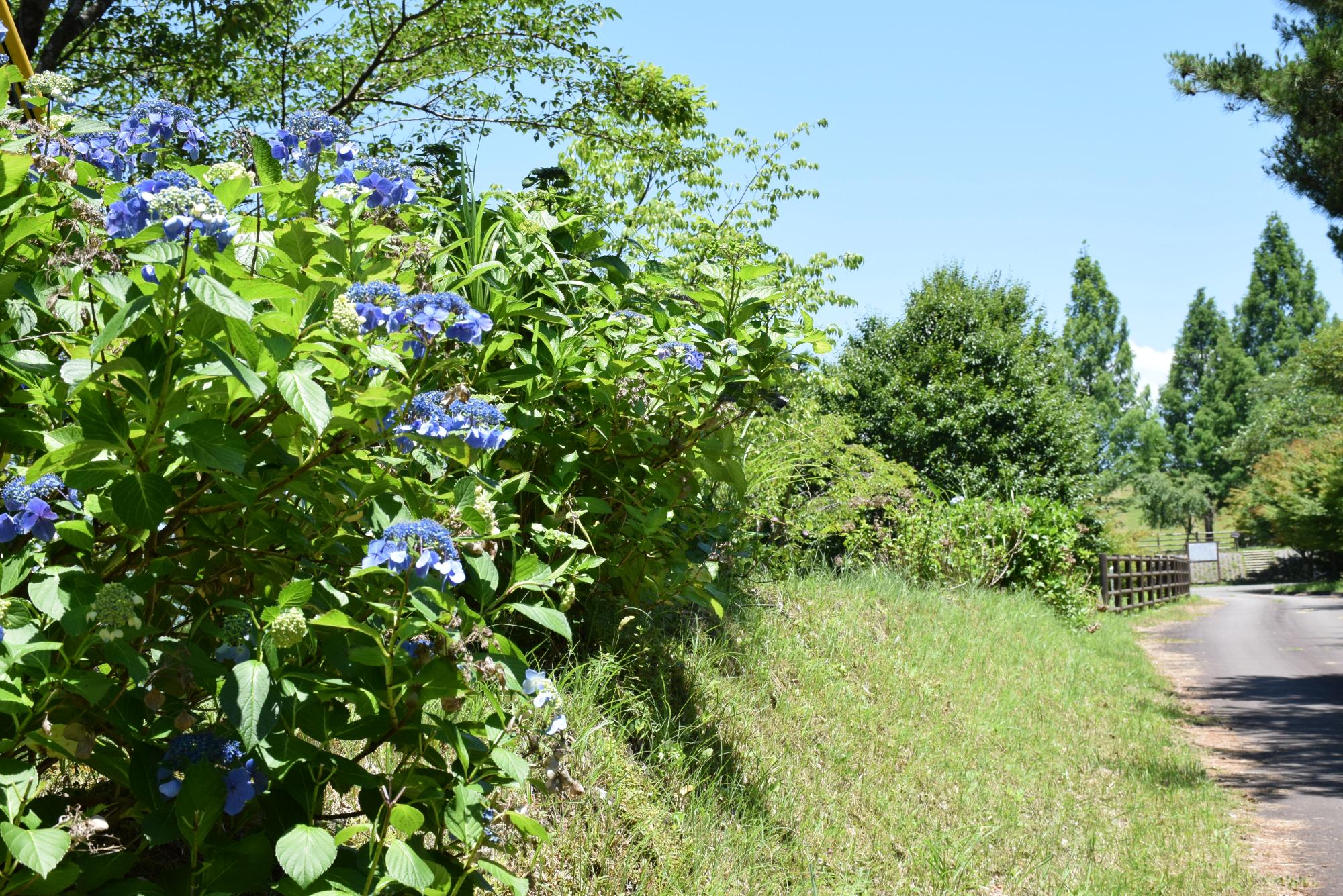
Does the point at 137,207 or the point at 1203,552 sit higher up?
the point at 137,207

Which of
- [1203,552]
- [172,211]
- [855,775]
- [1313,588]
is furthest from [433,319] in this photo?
[1203,552]

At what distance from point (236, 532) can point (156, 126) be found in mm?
1039

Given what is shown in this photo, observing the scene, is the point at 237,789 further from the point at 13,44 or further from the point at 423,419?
the point at 13,44

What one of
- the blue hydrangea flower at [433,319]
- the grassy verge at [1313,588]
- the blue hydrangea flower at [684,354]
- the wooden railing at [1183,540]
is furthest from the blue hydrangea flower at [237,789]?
the wooden railing at [1183,540]

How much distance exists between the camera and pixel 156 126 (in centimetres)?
220

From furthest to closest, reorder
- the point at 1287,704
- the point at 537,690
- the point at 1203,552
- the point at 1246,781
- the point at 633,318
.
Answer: the point at 1203,552
the point at 1287,704
the point at 1246,781
the point at 633,318
the point at 537,690

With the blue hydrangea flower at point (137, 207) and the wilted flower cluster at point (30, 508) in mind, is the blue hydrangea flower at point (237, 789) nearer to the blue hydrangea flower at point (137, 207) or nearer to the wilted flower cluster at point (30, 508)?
the wilted flower cluster at point (30, 508)

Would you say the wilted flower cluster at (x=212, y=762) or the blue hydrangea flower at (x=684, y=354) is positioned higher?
the blue hydrangea flower at (x=684, y=354)

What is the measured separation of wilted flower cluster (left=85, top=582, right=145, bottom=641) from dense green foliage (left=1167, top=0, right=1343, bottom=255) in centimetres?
1277

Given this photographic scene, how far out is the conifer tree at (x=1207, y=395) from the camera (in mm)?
71000

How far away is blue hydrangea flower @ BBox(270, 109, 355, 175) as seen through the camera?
2.15 meters

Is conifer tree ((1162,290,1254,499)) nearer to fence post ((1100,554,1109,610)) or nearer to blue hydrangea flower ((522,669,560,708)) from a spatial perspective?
fence post ((1100,554,1109,610))

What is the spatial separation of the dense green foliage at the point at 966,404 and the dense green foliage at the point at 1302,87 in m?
7.34

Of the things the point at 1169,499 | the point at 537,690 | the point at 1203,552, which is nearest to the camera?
the point at 537,690
